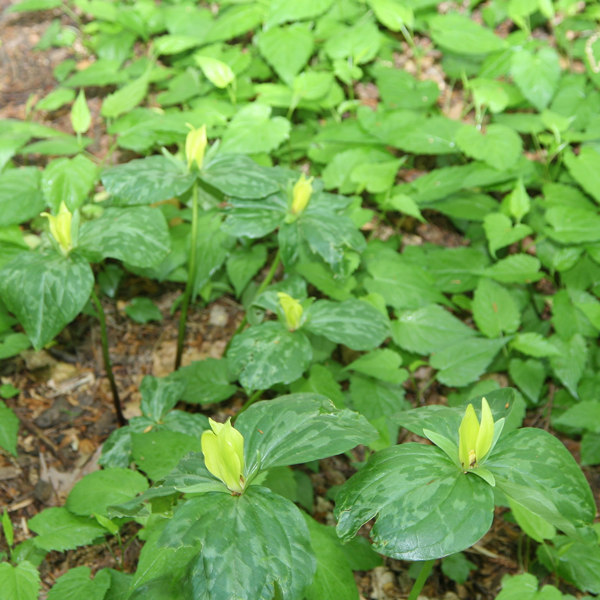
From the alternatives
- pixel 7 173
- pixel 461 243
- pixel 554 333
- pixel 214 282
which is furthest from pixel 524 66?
pixel 7 173

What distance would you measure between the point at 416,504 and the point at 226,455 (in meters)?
0.40

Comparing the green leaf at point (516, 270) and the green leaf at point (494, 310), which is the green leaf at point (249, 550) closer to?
the green leaf at point (494, 310)

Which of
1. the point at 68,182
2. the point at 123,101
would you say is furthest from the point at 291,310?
the point at 123,101

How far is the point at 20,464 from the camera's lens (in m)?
2.09

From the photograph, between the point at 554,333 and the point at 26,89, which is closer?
the point at 554,333

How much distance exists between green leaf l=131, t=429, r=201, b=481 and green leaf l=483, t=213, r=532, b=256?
1.59m

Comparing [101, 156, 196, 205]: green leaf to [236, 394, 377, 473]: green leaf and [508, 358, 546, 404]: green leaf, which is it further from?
[508, 358, 546, 404]: green leaf

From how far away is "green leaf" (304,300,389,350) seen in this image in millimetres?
1779

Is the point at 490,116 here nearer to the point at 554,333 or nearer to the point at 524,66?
the point at 524,66

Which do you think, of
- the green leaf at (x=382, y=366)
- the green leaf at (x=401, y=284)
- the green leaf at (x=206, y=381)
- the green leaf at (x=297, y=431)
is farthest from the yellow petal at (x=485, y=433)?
the green leaf at (x=401, y=284)

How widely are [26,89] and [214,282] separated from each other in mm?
2193

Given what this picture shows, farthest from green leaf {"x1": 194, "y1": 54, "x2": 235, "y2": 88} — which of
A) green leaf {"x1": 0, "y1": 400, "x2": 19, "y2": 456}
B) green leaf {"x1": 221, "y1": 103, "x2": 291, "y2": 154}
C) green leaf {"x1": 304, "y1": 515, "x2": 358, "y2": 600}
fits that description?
green leaf {"x1": 304, "y1": 515, "x2": 358, "y2": 600}

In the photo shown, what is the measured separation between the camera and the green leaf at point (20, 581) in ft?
4.90

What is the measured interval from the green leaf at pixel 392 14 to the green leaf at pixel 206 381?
245 cm
